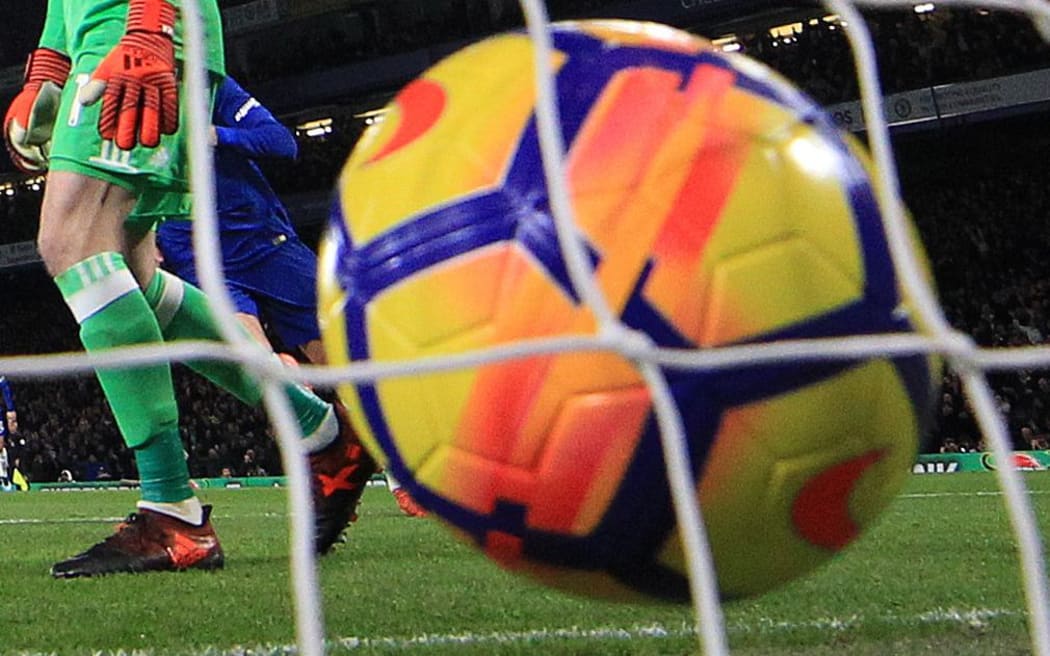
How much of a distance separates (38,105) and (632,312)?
2333 millimetres

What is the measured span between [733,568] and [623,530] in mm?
136

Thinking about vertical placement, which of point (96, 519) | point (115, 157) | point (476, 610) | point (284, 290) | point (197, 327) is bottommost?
point (96, 519)

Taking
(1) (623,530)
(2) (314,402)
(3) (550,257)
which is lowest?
(2) (314,402)

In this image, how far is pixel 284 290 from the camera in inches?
160

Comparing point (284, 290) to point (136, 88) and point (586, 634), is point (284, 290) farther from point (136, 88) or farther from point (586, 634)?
point (586, 634)

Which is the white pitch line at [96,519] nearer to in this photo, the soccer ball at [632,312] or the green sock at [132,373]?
the green sock at [132,373]

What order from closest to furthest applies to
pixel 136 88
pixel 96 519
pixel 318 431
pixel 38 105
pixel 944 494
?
pixel 136 88, pixel 38 105, pixel 318 431, pixel 96 519, pixel 944 494

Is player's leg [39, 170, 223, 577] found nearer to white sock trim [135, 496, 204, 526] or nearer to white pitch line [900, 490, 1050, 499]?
white sock trim [135, 496, 204, 526]

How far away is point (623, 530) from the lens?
1177mm

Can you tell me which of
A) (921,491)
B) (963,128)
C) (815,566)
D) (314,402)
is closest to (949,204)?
(963,128)

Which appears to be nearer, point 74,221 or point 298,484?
point 298,484

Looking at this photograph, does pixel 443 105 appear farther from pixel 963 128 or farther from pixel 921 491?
pixel 963 128

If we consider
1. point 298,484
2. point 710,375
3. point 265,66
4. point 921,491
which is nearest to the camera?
point 298,484

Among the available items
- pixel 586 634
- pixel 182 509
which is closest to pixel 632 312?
pixel 586 634
